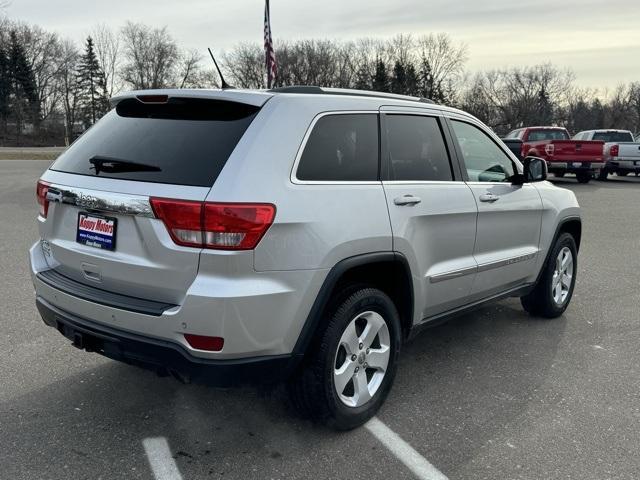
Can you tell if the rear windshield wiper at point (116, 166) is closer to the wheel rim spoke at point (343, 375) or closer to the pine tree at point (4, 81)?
the wheel rim spoke at point (343, 375)

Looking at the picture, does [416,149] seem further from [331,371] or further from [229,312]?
[229,312]

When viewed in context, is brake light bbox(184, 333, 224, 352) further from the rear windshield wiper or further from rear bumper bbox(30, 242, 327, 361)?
the rear windshield wiper

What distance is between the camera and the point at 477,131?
4316 millimetres

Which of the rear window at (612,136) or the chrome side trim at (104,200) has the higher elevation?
the rear window at (612,136)

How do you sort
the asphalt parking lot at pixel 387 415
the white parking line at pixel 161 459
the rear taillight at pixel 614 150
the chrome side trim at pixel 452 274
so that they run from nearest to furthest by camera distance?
the white parking line at pixel 161 459
the asphalt parking lot at pixel 387 415
the chrome side trim at pixel 452 274
the rear taillight at pixel 614 150

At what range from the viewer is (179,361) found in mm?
2639

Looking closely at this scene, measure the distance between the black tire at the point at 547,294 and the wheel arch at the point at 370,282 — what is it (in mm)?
1984

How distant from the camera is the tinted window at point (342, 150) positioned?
291 centimetres

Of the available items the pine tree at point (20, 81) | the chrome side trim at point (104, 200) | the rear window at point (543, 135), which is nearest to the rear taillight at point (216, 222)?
the chrome side trim at point (104, 200)

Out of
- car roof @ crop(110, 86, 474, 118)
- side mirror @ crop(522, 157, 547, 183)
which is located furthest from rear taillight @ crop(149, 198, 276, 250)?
side mirror @ crop(522, 157, 547, 183)

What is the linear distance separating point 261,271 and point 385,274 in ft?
3.24

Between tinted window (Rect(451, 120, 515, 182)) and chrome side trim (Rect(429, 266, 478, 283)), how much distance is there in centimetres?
63

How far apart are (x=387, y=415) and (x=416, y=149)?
5.30 feet

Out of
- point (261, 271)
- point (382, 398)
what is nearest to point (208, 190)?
point (261, 271)
